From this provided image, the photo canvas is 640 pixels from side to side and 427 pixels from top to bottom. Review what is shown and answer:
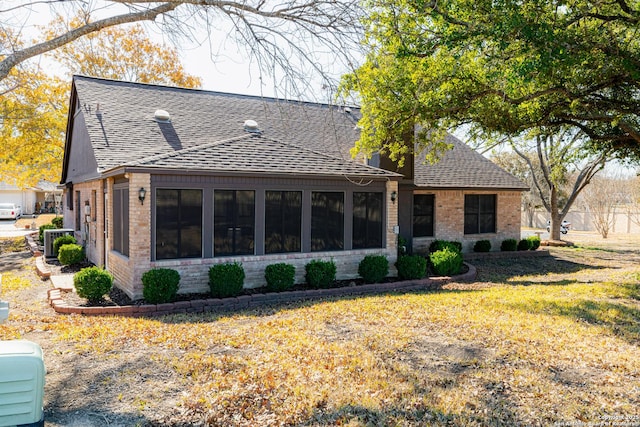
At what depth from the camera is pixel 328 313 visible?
8.52 meters

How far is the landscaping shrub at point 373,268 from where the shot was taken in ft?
38.5

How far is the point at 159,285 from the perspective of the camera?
355 inches

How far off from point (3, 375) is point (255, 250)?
25.2ft

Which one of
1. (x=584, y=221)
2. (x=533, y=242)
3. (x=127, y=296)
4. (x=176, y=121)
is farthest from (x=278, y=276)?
(x=584, y=221)

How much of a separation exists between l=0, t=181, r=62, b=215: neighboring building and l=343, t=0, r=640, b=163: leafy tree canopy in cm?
4010

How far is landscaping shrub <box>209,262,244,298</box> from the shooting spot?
31.8ft

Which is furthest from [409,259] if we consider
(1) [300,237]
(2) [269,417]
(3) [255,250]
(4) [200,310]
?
(2) [269,417]

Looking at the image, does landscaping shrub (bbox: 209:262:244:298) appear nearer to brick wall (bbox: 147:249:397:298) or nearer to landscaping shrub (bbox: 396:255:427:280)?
brick wall (bbox: 147:249:397:298)

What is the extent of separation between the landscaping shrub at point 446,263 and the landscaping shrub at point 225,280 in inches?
251

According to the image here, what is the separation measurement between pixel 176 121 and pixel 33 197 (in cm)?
4046

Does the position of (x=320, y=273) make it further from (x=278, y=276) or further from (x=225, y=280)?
(x=225, y=280)

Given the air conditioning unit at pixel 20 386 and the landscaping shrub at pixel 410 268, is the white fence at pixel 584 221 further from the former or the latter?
the air conditioning unit at pixel 20 386

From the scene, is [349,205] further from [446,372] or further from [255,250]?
[446,372]

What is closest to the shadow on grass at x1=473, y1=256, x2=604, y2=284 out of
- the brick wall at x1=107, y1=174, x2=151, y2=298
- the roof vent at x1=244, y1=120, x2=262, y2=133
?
the roof vent at x1=244, y1=120, x2=262, y2=133
